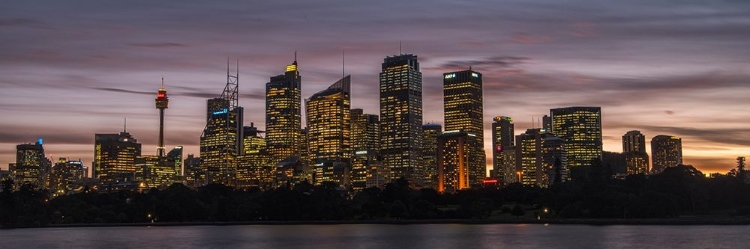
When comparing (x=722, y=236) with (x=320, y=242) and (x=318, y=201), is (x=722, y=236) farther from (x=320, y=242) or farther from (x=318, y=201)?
(x=318, y=201)

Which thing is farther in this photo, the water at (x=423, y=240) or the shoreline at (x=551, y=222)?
the shoreline at (x=551, y=222)

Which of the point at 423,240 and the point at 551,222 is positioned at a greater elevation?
the point at 551,222

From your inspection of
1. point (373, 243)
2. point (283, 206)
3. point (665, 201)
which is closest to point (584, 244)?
point (373, 243)

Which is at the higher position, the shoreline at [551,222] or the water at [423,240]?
the shoreline at [551,222]

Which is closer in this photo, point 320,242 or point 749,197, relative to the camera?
A: point 320,242

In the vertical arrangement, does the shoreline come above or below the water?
above

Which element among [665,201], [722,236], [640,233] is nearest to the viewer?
[722,236]

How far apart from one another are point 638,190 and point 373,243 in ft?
307

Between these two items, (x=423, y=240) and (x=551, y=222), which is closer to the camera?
(x=423, y=240)

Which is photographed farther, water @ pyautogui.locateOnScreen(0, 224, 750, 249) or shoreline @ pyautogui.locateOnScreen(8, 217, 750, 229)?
shoreline @ pyautogui.locateOnScreen(8, 217, 750, 229)

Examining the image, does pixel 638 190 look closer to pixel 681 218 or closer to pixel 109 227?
pixel 681 218

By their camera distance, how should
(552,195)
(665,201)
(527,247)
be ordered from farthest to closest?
(552,195)
(665,201)
(527,247)

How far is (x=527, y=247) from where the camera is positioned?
111688 mm

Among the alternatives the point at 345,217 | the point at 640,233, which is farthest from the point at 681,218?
the point at 345,217
